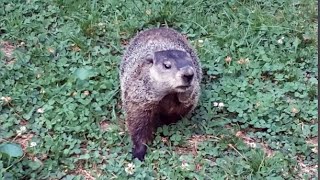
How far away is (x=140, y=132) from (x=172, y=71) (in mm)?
489

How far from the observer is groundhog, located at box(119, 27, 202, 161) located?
386 centimetres

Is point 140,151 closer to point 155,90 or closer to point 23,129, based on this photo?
point 155,90

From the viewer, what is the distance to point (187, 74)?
12.4ft

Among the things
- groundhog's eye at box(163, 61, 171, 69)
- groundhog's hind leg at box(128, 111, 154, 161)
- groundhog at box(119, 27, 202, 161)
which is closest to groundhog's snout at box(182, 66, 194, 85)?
groundhog at box(119, 27, 202, 161)

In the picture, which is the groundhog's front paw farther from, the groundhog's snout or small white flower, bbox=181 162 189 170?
the groundhog's snout

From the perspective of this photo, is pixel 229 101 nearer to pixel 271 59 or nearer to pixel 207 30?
pixel 271 59

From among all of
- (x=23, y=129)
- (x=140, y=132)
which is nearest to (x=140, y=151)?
(x=140, y=132)

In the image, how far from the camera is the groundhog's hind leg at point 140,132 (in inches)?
159

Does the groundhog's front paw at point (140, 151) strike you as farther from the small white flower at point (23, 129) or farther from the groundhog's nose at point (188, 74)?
the small white flower at point (23, 129)

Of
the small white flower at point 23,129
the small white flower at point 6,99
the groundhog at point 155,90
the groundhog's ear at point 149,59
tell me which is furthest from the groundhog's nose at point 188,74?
the small white flower at point 6,99

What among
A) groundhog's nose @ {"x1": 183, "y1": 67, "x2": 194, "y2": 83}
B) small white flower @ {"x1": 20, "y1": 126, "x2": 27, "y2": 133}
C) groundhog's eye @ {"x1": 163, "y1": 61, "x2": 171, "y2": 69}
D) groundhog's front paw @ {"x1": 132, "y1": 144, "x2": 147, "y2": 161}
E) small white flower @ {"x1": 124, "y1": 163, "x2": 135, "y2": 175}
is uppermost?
groundhog's eye @ {"x1": 163, "y1": 61, "x2": 171, "y2": 69}

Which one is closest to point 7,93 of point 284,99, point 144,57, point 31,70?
point 31,70

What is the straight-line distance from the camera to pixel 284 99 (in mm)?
4586

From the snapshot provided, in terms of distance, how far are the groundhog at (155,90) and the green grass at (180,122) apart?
9 centimetres
